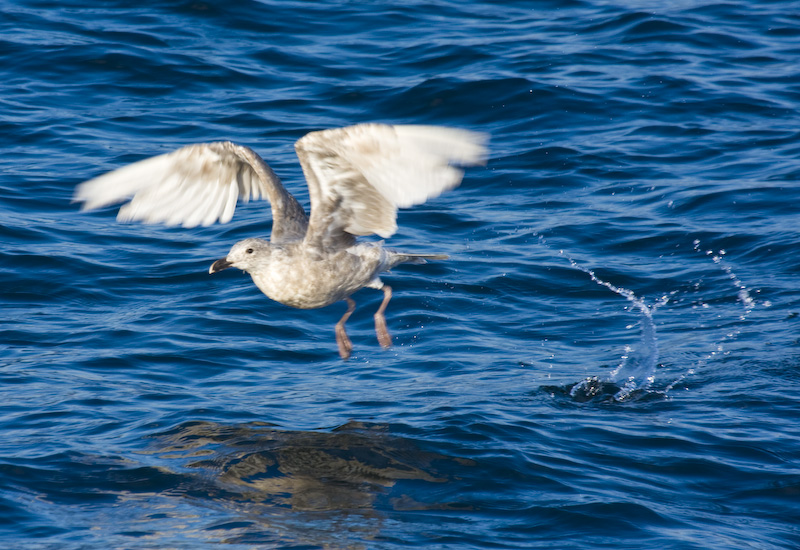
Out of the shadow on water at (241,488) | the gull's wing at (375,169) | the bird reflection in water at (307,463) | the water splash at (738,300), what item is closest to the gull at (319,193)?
the gull's wing at (375,169)

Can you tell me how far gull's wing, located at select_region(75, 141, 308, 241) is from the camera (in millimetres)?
8477

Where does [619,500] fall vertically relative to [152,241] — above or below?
below

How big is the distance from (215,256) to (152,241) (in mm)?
1032

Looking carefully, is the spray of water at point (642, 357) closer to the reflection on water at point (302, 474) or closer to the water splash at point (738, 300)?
the water splash at point (738, 300)

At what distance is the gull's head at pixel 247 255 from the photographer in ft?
26.1

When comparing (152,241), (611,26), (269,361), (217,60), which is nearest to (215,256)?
(152,241)

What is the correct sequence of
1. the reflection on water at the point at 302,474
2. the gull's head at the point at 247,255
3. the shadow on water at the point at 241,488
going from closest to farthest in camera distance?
the shadow on water at the point at 241,488
the reflection on water at the point at 302,474
the gull's head at the point at 247,255

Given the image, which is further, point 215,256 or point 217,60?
point 217,60

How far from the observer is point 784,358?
9195mm

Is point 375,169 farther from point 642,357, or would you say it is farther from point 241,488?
point 642,357

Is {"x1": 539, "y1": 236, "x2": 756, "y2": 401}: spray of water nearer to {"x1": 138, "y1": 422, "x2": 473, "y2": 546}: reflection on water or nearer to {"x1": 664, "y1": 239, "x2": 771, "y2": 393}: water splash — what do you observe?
{"x1": 664, "y1": 239, "x2": 771, "y2": 393}: water splash

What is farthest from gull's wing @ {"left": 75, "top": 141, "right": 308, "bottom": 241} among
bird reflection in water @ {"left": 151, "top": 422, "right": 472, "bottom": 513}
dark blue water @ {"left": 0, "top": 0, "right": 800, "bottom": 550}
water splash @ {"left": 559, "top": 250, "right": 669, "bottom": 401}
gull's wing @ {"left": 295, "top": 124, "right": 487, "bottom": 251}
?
water splash @ {"left": 559, "top": 250, "right": 669, "bottom": 401}

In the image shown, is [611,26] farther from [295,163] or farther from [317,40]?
[295,163]

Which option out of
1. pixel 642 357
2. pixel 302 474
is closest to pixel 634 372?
pixel 642 357
